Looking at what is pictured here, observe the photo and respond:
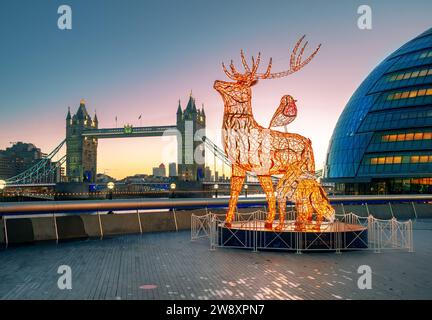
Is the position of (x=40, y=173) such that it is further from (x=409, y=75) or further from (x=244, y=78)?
(x=244, y=78)

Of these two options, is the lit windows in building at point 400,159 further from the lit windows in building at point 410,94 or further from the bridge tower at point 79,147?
the bridge tower at point 79,147

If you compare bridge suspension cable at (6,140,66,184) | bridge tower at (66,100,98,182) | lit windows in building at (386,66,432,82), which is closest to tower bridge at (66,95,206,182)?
bridge tower at (66,100,98,182)

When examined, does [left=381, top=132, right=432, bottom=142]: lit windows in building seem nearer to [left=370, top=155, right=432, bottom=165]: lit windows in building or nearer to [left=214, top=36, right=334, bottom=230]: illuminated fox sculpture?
[left=370, top=155, right=432, bottom=165]: lit windows in building

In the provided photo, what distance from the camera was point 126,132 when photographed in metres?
128

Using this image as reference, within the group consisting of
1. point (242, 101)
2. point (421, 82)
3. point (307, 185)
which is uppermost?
point (421, 82)

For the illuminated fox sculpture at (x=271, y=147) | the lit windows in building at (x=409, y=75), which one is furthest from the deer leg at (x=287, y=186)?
the lit windows in building at (x=409, y=75)

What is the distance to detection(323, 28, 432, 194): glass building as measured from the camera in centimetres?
4894

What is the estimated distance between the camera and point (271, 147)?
17.8 metres

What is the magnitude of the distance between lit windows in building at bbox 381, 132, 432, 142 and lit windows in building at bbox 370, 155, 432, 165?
2.20 meters

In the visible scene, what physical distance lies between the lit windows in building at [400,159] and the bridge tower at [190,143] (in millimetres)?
70923

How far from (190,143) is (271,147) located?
11711 centimetres
